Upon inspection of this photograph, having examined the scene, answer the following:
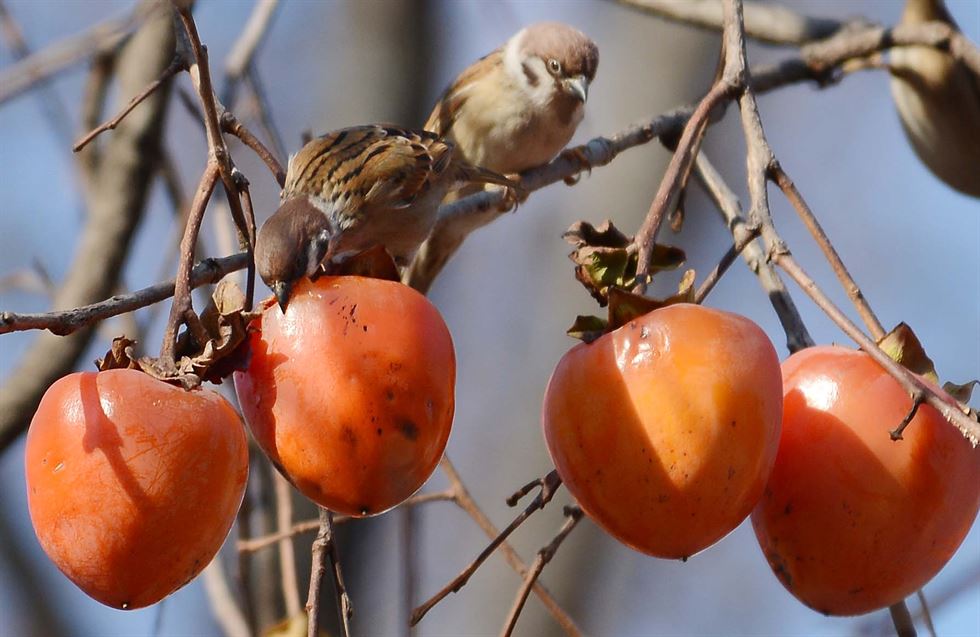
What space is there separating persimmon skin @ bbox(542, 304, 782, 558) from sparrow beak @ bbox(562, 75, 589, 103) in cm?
323

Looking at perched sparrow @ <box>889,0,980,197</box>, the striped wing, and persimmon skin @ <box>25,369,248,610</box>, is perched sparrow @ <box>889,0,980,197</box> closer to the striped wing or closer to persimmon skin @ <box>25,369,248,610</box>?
the striped wing

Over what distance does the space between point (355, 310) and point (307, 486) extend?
9.7 inches

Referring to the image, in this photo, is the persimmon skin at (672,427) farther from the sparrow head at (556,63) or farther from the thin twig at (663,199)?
the sparrow head at (556,63)

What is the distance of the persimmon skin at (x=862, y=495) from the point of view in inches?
66.4

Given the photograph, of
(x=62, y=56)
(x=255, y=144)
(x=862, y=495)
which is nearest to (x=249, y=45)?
(x=62, y=56)

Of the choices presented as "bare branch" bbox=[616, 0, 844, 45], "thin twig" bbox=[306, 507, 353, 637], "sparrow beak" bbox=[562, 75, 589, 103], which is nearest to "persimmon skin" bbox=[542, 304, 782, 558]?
"thin twig" bbox=[306, 507, 353, 637]

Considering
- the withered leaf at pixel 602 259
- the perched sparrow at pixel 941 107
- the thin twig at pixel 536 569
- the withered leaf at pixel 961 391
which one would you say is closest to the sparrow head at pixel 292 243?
the withered leaf at pixel 602 259

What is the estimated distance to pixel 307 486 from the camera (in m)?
1.64

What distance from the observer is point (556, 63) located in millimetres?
4973

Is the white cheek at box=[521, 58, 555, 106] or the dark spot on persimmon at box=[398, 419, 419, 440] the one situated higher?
the dark spot on persimmon at box=[398, 419, 419, 440]

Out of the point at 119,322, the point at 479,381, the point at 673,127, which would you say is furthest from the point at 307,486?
the point at 479,381

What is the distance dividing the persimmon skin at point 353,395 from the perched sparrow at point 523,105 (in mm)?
3203

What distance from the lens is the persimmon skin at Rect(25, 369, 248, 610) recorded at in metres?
1.54

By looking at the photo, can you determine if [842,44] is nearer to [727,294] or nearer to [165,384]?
[165,384]
